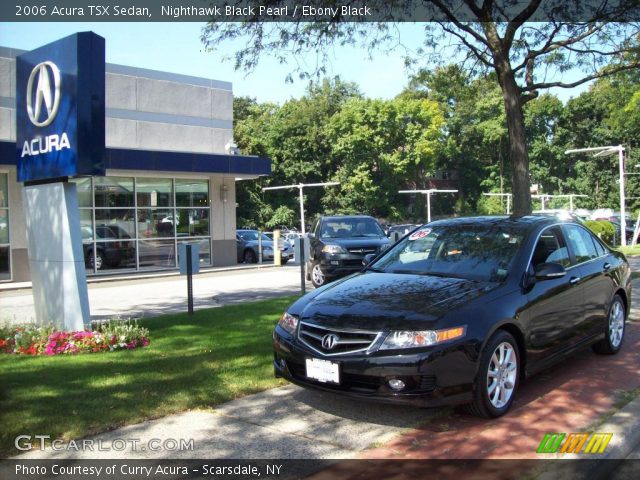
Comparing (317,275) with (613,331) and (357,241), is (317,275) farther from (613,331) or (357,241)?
(613,331)

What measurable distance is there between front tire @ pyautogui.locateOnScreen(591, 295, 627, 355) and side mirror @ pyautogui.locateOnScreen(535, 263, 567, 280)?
6.13 ft

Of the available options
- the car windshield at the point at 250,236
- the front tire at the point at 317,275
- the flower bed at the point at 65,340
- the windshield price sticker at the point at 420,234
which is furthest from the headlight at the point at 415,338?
the car windshield at the point at 250,236

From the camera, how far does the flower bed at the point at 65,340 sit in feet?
23.1

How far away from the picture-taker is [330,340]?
15.0 feet

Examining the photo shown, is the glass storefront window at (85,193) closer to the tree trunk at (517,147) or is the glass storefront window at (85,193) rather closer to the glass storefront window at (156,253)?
the glass storefront window at (156,253)

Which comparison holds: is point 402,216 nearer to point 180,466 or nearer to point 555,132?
point 555,132

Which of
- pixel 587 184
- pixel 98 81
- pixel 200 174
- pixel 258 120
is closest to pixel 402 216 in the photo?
pixel 258 120

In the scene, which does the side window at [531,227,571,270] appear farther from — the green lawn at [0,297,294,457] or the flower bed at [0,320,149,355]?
the flower bed at [0,320,149,355]

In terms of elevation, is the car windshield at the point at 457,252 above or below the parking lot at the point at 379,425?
above

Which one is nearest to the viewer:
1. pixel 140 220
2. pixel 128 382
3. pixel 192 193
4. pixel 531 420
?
pixel 531 420

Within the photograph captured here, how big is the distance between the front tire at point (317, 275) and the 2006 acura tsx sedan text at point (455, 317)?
7804mm

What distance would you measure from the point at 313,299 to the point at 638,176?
59.4 m

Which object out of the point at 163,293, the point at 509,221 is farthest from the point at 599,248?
the point at 163,293

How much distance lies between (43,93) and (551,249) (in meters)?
6.71
